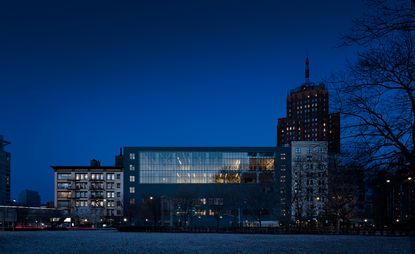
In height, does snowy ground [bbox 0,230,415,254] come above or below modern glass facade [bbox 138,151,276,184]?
below

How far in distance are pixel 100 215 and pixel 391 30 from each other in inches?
7168

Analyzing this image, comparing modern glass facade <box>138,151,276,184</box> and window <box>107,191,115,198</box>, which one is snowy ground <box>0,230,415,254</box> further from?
window <box>107,191,115,198</box>

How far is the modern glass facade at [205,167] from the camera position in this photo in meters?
158

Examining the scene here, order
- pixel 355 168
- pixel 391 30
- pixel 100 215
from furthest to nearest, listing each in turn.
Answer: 1. pixel 100 215
2. pixel 355 168
3. pixel 391 30

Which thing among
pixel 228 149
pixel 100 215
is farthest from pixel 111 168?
A: pixel 228 149

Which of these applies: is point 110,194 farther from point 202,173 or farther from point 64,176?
point 202,173

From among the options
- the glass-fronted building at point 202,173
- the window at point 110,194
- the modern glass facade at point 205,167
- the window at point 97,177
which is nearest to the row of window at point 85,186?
the window at point 110,194

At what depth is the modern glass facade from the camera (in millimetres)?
158125

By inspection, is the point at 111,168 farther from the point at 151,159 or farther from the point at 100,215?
the point at 151,159

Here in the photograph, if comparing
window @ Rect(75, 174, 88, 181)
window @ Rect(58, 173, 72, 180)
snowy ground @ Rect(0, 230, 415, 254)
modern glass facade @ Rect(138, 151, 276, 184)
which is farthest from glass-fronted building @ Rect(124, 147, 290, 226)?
snowy ground @ Rect(0, 230, 415, 254)

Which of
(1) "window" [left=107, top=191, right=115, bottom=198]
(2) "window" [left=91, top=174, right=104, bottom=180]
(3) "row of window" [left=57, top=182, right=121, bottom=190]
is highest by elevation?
(2) "window" [left=91, top=174, right=104, bottom=180]

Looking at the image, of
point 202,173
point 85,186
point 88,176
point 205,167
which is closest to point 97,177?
point 88,176

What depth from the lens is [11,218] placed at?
132m

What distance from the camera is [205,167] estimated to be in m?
160
